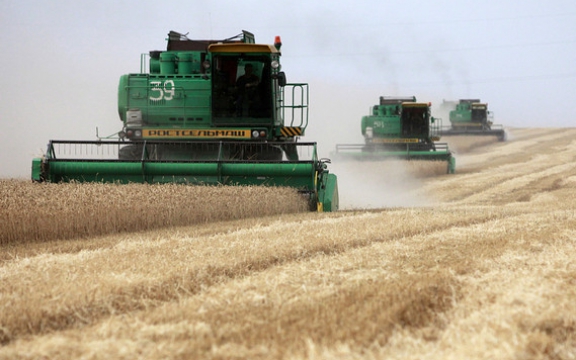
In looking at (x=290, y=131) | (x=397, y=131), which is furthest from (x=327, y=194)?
(x=397, y=131)

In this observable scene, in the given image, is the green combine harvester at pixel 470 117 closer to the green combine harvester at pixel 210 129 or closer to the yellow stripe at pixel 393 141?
the yellow stripe at pixel 393 141

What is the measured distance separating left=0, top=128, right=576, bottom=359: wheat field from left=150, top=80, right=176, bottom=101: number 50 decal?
3.33m

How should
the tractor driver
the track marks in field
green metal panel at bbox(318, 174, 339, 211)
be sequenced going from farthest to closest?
the tractor driver < green metal panel at bbox(318, 174, 339, 211) < the track marks in field

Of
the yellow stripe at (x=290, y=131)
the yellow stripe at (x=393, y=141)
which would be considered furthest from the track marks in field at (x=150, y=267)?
the yellow stripe at (x=393, y=141)

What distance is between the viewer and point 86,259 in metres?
5.93

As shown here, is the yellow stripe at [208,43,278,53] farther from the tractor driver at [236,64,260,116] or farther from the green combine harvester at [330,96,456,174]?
the green combine harvester at [330,96,456,174]

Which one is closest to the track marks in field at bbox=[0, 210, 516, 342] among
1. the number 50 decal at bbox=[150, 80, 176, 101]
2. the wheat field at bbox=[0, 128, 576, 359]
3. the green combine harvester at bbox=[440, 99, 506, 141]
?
the wheat field at bbox=[0, 128, 576, 359]

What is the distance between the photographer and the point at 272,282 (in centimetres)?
478

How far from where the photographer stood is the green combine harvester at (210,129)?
10.9 m

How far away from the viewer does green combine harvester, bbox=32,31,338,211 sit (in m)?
10.9

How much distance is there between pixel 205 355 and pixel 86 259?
2.81 meters

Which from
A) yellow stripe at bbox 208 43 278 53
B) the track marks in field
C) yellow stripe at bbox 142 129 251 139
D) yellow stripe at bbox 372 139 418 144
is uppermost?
yellow stripe at bbox 208 43 278 53

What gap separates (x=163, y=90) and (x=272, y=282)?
8.32 m

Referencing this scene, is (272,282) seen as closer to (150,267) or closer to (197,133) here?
(150,267)
